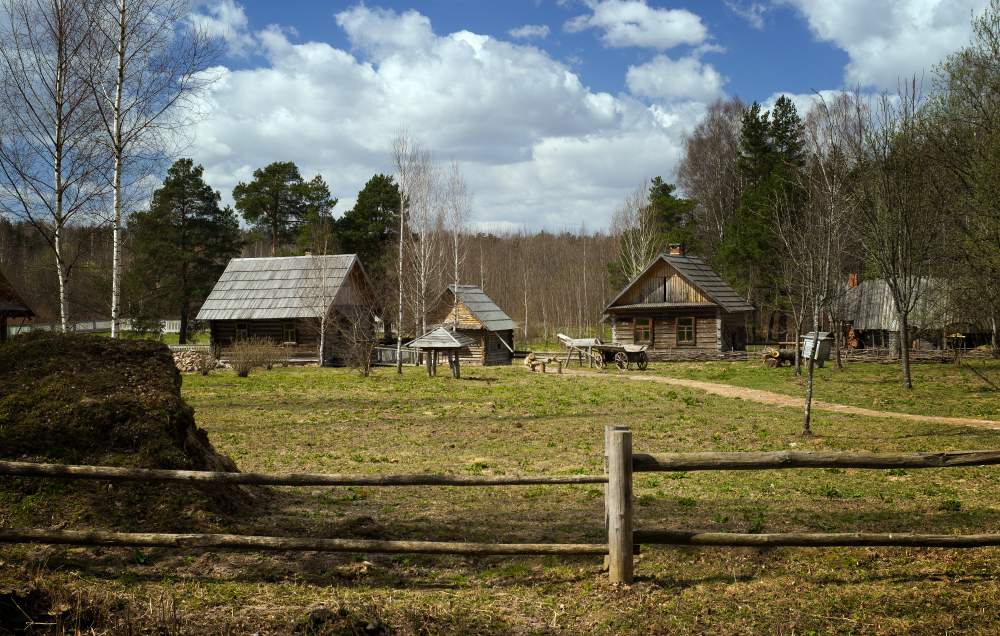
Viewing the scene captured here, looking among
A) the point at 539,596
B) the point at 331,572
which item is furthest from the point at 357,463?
the point at 539,596

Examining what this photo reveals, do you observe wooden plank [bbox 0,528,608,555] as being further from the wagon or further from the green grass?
the wagon

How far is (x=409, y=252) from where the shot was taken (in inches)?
1497

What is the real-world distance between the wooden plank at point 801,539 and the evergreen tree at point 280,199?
165 ft

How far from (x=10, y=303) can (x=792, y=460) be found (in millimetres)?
25881

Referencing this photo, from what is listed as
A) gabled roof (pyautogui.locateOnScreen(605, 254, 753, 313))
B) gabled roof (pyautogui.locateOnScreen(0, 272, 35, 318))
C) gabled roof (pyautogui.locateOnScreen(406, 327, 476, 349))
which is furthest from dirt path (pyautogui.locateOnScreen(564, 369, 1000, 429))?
gabled roof (pyautogui.locateOnScreen(0, 272, 35, 318))

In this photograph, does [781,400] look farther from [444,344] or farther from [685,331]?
[685,331]

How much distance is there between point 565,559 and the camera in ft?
20.4

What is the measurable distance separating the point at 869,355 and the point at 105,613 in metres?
35.3

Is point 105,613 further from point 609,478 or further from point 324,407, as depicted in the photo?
point 324,407

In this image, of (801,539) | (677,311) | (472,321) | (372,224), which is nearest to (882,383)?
(677,311)

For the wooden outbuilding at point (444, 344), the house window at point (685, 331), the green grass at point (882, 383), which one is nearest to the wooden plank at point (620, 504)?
the green grass at point (882, 383)

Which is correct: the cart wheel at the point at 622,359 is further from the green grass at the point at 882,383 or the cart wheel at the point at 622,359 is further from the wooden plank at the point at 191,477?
the wooden plank at the point at 191,477

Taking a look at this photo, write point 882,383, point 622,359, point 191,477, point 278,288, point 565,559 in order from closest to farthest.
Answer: point 191,477 → point 565,559 → point 882,383 → point 622,359 → point 278,288

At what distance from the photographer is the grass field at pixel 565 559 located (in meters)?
5.06
